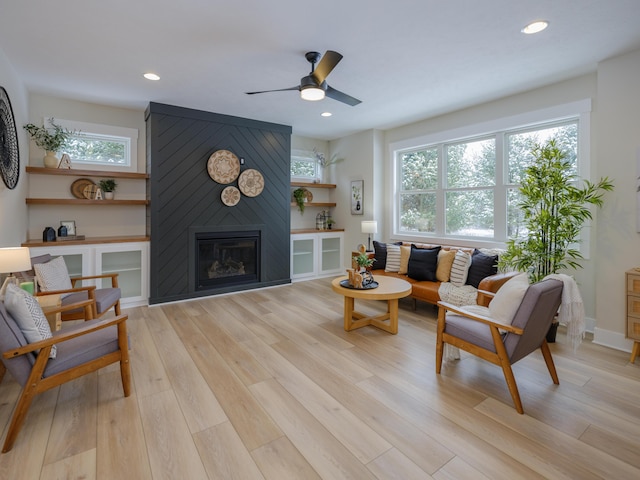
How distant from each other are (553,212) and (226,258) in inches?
174

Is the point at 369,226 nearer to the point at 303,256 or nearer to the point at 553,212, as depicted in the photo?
the point at 303,256

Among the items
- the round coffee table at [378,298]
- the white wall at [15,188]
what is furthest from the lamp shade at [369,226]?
the white wall at [15,188]

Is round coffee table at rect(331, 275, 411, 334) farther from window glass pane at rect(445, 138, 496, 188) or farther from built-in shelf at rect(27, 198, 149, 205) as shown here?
built-in shelf at rect(27, 198, 149, 205)

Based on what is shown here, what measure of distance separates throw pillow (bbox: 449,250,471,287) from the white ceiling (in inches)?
81.8

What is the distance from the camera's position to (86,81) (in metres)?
3.67

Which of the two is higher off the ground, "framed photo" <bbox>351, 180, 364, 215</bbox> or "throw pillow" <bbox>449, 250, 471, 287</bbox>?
"framed photo" <bbox>351, 180, 364, 215</bbox>

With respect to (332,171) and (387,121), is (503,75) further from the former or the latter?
(332,171)

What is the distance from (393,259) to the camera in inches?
185

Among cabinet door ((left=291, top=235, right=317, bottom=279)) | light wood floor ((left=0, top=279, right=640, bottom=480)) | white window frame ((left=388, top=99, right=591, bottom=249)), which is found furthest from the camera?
cabinet door ((left=291, top=235, right=317, bottom=279))

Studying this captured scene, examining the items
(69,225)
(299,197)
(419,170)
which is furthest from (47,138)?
(419,170)

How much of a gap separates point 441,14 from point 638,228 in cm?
264

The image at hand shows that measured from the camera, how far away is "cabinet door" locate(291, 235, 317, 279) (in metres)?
5.90

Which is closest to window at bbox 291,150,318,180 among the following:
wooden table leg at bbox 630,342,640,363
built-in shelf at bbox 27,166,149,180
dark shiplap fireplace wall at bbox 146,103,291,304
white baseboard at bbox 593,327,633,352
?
dark shiplap fireplace wall at bbox 146,103,291,304

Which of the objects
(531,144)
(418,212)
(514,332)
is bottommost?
(514,332)
